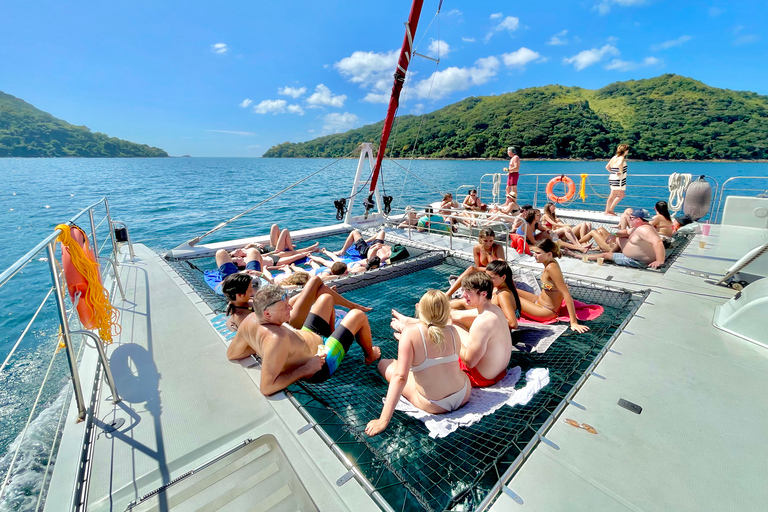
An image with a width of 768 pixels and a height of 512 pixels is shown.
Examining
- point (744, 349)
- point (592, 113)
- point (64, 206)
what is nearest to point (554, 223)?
point (744, 349)

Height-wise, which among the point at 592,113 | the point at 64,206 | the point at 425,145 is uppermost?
the point at 592,113

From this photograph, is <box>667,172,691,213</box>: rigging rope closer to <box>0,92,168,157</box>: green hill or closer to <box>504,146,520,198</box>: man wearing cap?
<box>504,146,520,198</box>: man wearing cap

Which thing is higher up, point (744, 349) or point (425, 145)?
point (425, 145)

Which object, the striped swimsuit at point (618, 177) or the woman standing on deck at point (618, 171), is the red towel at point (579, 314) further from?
the striped swimsuit at point (618, 177)

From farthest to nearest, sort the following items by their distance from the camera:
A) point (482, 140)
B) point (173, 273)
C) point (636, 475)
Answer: point (482, 140), point (173, 273), point (636, 475)

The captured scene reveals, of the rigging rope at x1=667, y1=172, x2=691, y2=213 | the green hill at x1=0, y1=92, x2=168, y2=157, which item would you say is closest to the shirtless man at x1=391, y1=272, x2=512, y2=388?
the rigging rope at x1=667, y1=172, x2=691, y2=213

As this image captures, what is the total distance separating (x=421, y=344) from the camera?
2.33m

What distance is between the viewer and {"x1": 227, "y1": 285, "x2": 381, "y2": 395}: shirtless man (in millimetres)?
2508

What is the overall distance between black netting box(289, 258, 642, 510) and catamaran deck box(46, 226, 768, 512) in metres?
0.27

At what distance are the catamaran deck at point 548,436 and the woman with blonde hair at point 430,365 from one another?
0.59 metres

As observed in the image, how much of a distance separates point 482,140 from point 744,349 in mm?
69604

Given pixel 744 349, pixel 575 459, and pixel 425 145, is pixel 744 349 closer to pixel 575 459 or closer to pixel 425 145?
pixel 575 459

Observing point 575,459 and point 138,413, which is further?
point 138,413

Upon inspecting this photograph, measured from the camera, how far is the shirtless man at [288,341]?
251 centimetres
